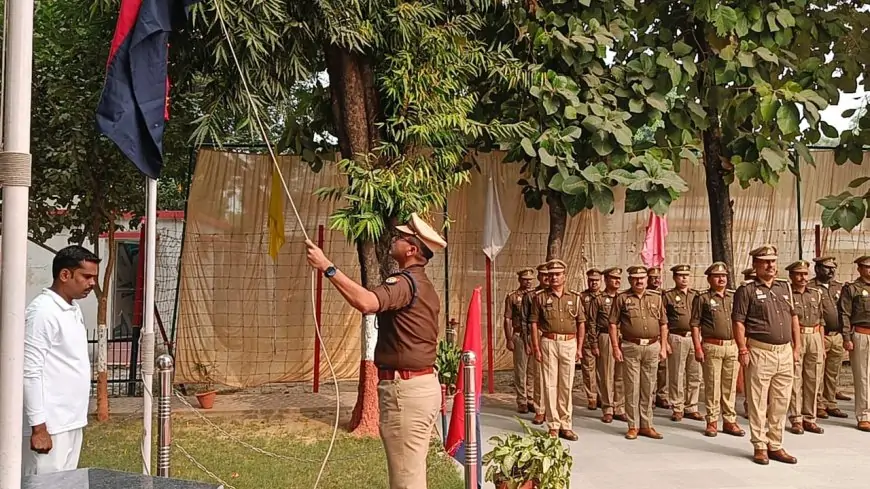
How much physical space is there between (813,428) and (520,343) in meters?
3.19

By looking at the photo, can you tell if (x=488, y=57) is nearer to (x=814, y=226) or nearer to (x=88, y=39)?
(x=88, y=39)

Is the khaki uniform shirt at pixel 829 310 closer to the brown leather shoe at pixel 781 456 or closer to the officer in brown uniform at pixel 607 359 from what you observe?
the officer in brown uniform at pixel 607 359

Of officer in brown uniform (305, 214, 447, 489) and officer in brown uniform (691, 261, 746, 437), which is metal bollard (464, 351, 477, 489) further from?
officer in brown uniform (691, 261, 746, 437)

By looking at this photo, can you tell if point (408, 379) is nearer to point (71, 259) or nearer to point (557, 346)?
point (71, 259)

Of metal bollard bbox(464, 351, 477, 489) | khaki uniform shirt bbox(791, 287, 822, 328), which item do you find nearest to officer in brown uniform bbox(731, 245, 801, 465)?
khaki uniform shirt bbox(791, 287, 822, 328)

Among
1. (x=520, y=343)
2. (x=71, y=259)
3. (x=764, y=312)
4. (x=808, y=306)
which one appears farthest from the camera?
(x=520, y=343)

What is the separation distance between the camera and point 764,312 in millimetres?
6051

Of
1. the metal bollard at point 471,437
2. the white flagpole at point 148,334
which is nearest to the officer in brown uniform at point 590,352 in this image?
the metal bollard at point 471,437

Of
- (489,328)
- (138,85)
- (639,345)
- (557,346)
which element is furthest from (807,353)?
(138,85)

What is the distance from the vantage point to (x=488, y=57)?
6.74 m

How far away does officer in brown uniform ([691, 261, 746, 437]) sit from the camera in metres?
6.89

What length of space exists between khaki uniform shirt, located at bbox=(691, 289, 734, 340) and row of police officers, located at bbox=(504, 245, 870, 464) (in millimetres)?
10

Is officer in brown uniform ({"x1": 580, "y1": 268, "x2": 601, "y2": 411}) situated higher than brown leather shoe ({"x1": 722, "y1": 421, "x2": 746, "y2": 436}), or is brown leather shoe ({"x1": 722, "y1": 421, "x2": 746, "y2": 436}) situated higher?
officer in brown uniform ({"x1": 580, "y1": 268, "x2": 601, "y2": 411})

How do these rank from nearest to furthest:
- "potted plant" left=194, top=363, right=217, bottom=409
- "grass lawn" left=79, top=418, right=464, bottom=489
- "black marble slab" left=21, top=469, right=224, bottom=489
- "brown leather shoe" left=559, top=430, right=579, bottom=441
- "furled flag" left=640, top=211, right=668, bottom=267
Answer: "black marble slab" left=21, top=469, right=224, bottom=489 → "grass lawn" left=79, top=418, right=464, bottom=489 → "brown leather shoe" left=559, top=430, right=579, bottom=441 → "potted plant" left=194, top=363, right=217, bottom=409 → "furled flag" left=640, top=211, right=668, bottom=267
